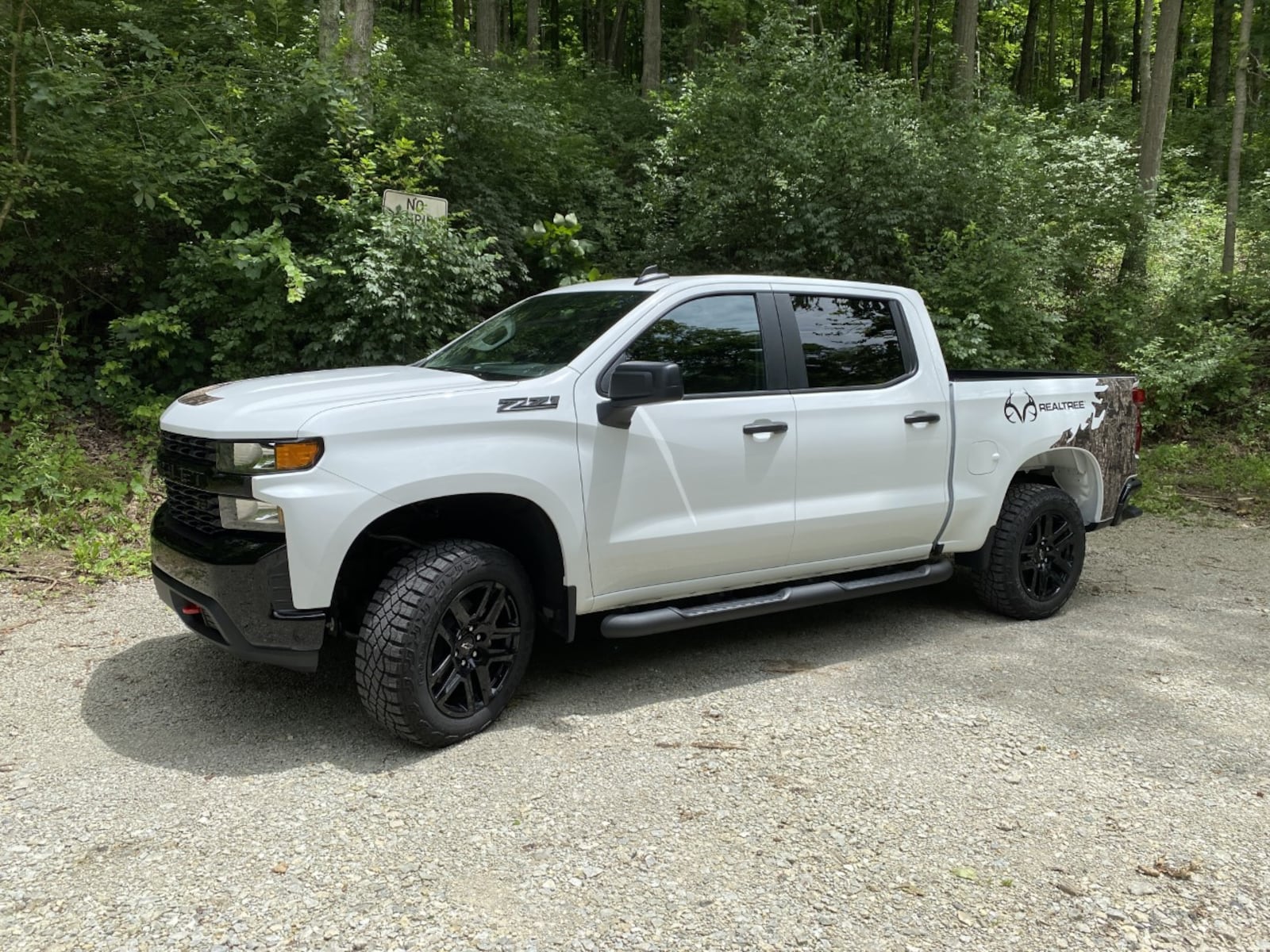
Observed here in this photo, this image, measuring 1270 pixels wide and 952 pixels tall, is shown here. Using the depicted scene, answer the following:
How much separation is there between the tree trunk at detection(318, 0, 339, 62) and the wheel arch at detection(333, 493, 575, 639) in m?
7.71

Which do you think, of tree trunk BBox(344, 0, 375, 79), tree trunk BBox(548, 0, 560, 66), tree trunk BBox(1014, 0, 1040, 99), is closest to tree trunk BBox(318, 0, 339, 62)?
tree trunk BBox(344, 0, 375, 79)

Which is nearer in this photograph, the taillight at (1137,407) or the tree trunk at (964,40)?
the taillight at (1137,407)

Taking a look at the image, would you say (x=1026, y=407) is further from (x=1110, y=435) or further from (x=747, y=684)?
(x=747, y=684)

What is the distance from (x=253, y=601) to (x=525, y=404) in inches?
50.4

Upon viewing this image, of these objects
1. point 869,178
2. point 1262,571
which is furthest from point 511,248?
point 1262,571

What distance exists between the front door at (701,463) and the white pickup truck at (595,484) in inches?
0.4

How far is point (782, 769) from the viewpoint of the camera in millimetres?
3539

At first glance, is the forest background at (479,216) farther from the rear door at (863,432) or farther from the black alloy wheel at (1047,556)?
the rear door at (863,432)

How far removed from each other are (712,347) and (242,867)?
285cm

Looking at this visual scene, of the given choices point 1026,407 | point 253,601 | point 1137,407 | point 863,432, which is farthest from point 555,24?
point 253,601

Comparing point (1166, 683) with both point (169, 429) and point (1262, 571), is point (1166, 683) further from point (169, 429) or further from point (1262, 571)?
point (169, 429)

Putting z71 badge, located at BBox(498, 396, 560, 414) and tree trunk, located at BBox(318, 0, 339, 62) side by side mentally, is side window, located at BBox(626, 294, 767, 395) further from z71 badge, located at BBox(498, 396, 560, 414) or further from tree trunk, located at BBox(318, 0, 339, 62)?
tree trunk, located at BBox(318, 0, 339, 62)

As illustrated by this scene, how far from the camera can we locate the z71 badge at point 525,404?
374 centimetres

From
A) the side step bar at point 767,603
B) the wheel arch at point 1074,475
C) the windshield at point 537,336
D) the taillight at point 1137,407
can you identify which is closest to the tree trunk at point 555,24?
the taillight at point 1137,407
